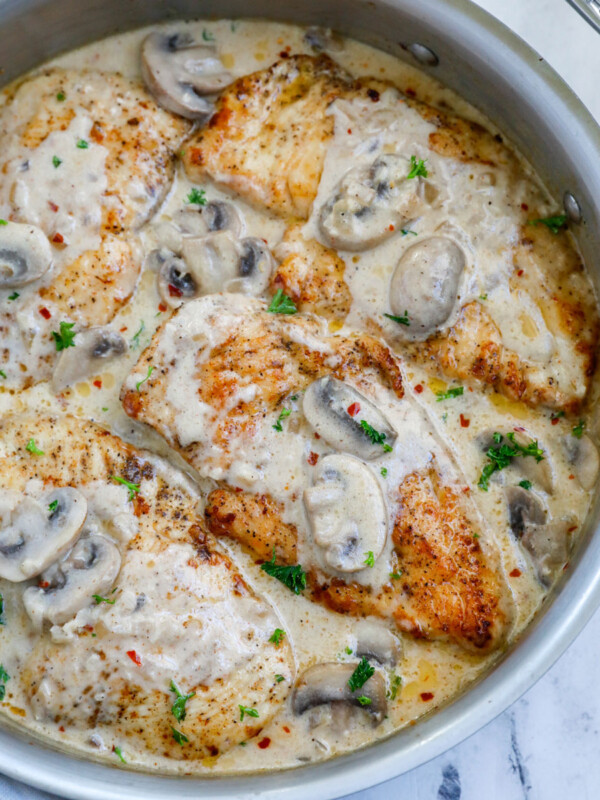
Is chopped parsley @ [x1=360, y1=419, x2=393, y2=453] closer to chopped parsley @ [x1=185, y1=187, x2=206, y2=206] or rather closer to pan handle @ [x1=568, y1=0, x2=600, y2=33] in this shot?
chopped parsley @ [x1=185, y1=187, x2=206, y2=206]

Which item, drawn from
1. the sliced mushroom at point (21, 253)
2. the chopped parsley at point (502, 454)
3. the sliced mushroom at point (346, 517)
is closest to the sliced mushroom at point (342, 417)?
the sliced mushroom at point (346, 517)

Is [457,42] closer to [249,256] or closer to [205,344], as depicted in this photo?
[249,256]

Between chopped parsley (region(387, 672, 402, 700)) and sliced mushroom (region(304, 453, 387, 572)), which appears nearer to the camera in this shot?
sliced mushroom (region(304, 453, 387, 572))

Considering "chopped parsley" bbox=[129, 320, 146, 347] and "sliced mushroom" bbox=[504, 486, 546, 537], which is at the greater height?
"sliced mushroom" bbox=[504, 486, 546, 537]

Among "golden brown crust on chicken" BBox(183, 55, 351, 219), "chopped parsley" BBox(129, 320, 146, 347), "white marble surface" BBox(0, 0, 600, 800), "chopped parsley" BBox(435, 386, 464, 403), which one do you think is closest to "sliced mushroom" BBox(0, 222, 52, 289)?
"chopped parsley" BBox(129, 320, 146, 347)

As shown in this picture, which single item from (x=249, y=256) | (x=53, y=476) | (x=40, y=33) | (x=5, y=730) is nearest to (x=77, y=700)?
(x=5, y=730)

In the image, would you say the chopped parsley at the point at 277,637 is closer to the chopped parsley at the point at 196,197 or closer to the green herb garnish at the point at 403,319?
the green herb garnish at the point at 403,319

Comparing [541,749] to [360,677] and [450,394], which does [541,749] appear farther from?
[450,394]
